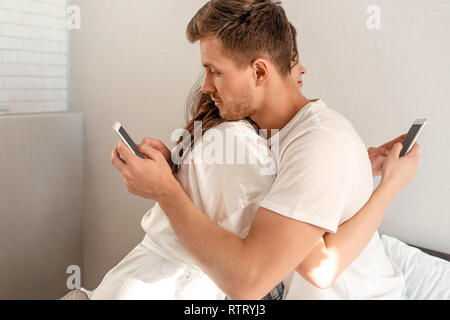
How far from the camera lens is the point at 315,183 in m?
0.87

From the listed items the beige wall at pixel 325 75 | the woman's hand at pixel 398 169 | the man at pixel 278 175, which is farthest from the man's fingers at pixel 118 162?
the beige wall at pixel 325 75

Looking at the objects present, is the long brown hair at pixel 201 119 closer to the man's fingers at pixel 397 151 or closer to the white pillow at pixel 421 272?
the man's fingers at pixel 397 151

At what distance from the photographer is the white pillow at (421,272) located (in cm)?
146

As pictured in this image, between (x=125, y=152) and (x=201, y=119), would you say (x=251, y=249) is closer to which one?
(x=125, y=152)

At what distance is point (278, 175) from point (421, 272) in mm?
920

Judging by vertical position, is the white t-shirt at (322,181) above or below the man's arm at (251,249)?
above

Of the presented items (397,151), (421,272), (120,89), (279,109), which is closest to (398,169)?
(397,151)

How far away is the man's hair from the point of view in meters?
1.08

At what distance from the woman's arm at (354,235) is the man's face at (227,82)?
0.40 metres

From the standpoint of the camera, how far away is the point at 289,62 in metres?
1.18

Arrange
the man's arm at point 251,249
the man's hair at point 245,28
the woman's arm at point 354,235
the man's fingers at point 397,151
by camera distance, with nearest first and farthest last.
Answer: the man's arm at point 251,249
the woman's arm at point 354,235
the man's hair at point 245,28
the man's fingers at point 397,151

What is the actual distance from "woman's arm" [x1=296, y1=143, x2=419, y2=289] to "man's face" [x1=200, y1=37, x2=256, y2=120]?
1.30ft
